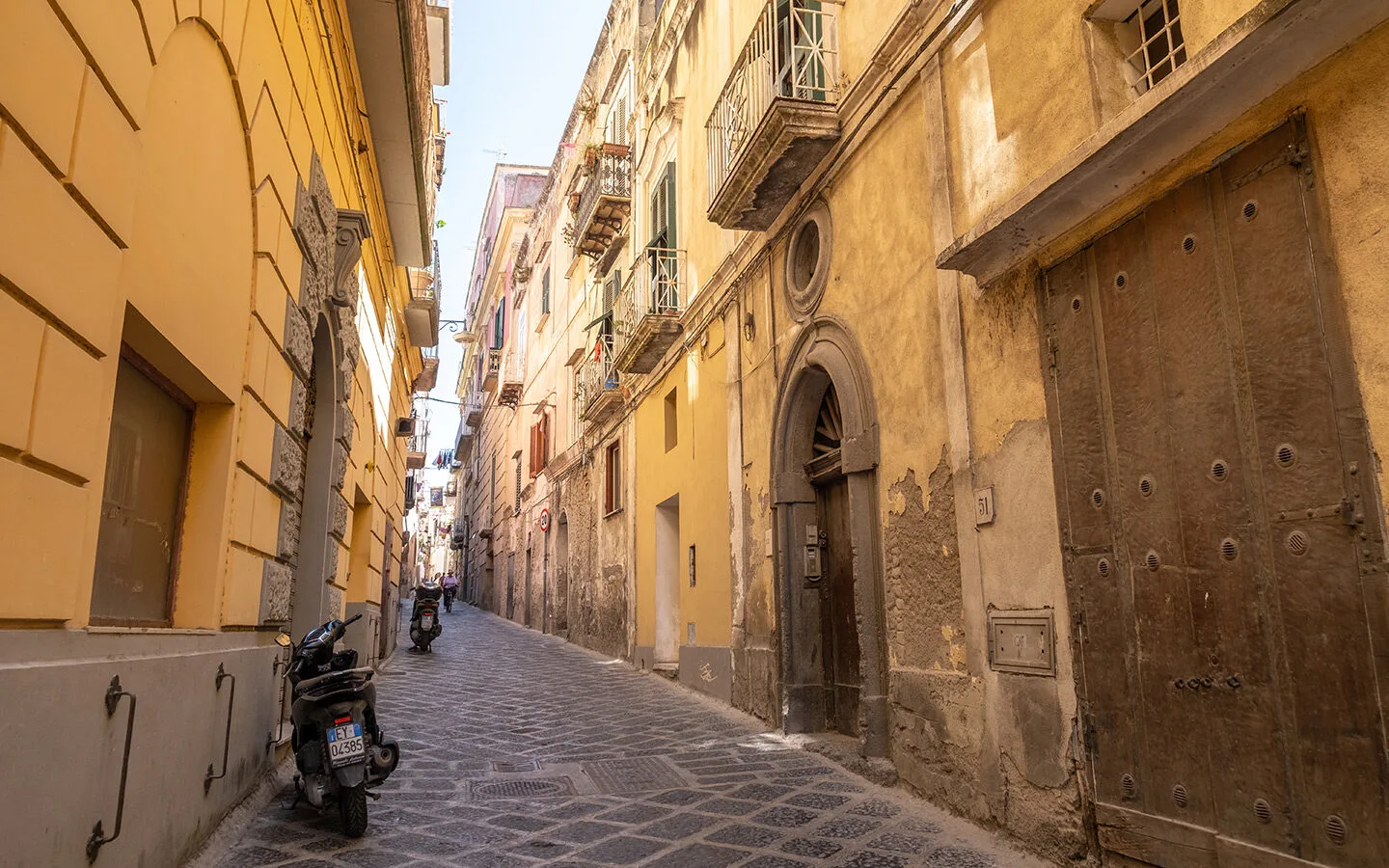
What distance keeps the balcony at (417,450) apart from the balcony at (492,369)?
4.75 m

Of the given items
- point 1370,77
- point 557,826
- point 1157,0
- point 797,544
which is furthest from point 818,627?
point 1370,77

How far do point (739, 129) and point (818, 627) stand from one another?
4234 mm

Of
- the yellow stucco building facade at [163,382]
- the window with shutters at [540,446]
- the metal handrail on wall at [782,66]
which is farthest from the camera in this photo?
the window with shutters at [540,446]

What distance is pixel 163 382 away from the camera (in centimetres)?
371

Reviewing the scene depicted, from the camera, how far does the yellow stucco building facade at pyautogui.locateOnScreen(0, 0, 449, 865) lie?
228 centimetres

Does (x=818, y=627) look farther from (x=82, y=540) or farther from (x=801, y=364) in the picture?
(x=82, y=540)

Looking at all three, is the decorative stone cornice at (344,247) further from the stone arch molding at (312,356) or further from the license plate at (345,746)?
the license plate at (345,746)

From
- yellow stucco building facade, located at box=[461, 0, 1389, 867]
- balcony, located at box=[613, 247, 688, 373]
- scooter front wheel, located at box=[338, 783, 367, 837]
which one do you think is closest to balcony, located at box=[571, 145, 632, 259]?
balcony, located at box=[613, 247, 688, 373]

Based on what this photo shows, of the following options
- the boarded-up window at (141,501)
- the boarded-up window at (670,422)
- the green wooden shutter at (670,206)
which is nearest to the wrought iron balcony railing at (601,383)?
the boarded-up window at (670,422)

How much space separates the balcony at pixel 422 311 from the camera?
42.0 ft

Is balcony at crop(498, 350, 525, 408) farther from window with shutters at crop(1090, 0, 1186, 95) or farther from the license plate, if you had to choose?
window with shutters at crop(1090, 0, 1186, 95)

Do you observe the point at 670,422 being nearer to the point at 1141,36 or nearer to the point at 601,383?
the point at 601,383

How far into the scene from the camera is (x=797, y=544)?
24.2ft

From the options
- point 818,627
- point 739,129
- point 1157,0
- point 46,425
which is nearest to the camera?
point 46,425
